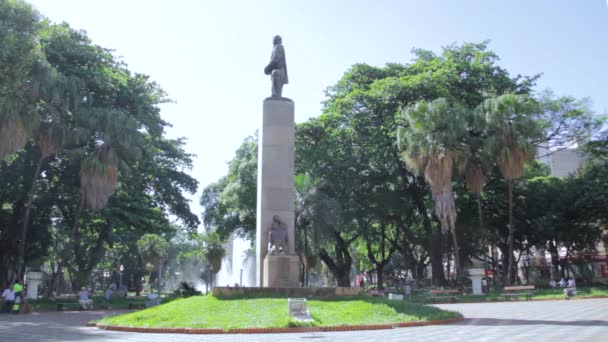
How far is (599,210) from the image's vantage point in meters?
36.1

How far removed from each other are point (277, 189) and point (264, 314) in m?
6.59

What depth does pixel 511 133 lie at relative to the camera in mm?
29984

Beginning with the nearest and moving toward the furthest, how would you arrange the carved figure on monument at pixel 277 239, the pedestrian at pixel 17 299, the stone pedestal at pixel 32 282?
the carved figure on monument at pixel 277 239
the pedestrian at pixel 17 299
the stone pedestal at pixel 32 282

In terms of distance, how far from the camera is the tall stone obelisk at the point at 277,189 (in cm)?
1988

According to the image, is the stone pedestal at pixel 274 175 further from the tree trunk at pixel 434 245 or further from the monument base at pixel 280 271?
the tree trunk at pixel 434 245

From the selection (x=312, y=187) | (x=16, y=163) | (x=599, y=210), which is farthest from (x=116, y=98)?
(x=599, y=210)

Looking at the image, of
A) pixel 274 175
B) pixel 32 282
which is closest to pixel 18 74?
pixel 32 282

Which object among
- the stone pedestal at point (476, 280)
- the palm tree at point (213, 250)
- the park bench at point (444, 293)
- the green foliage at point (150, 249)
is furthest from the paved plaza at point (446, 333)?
the green foliage at point (150, 249)

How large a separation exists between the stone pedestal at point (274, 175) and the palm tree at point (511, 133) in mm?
13016

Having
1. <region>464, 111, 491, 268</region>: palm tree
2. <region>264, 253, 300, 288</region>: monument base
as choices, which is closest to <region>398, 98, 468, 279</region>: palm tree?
<region>464, 111, 491, 268</region>: palm tree

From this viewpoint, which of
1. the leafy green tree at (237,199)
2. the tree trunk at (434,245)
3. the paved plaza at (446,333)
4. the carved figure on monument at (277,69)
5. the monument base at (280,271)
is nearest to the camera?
the paved plaza at (446,333)

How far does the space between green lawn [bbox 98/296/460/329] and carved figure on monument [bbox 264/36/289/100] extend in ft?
29.7

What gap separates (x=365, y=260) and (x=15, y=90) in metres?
48.2

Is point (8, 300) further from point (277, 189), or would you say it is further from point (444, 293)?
point (444, 293)
